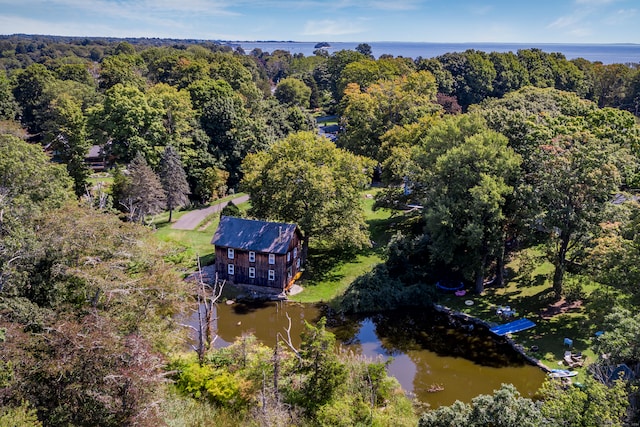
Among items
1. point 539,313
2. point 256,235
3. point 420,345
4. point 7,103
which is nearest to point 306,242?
point 256,235

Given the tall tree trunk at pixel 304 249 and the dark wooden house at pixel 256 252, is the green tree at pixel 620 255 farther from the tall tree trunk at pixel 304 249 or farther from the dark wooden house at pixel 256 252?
the tall tree trunk at pixel 304 249

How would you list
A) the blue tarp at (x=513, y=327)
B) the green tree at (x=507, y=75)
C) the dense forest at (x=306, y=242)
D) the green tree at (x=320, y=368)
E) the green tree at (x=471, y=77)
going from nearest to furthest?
1. the dense forest at (x=306, y=242)
2. the green tree at (x=320, y=368)
3. the blue tarp at (x=513, y=327)
4. the green tree at (x=471, y=77)
5. the green tree at (x=507, y=75)

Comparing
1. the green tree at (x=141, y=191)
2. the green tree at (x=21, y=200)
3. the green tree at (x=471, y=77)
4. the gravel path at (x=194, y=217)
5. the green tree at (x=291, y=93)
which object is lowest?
the gravel path at (x=194, y=217)

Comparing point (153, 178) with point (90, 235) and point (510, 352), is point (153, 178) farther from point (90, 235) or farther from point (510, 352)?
point (510, 352)

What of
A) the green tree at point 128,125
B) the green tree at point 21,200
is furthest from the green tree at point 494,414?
the green tree at point 128,125

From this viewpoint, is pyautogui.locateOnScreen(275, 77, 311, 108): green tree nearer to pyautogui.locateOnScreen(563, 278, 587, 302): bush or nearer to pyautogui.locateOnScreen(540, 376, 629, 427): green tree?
pyautogui.locateOnScreen(563, 278, 587, 302): bush

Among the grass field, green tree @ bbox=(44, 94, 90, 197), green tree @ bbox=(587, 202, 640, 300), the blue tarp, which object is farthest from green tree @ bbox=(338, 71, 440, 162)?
green tree @ bbox=(587, 202, 640, 300)

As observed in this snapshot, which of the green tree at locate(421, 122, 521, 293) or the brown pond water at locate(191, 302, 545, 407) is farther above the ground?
the green tree at locate(421, 122, 521, 293)
